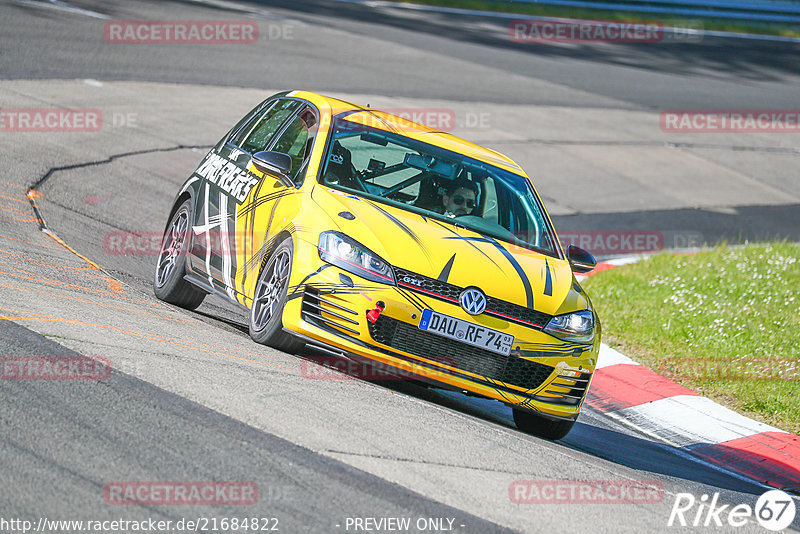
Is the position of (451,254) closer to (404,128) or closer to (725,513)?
(404,128)

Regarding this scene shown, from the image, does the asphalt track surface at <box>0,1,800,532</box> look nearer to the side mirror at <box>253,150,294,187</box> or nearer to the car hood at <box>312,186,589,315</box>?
the car hood at <box>312,186,589,315</box>

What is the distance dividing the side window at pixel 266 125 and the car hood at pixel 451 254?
121 centimetres

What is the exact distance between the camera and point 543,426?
671 centimetres

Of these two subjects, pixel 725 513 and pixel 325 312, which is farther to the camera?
pixel 325 312

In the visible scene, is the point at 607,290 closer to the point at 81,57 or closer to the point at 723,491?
the point at 723,491

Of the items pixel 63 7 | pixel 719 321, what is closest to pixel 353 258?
pixel 719 321

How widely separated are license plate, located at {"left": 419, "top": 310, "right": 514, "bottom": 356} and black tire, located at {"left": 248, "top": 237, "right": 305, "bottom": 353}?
2.51 feet

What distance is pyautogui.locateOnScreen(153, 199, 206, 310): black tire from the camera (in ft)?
25.5

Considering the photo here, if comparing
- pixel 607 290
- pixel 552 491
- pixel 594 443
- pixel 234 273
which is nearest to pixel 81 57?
pixel 607 290

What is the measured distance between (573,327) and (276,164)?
6.93 ft

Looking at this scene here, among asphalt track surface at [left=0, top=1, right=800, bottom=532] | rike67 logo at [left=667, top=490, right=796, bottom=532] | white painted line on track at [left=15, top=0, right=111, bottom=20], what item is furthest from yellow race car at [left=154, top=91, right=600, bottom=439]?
white painted line on track at [left=15, top=0, right=111, bottom=20]

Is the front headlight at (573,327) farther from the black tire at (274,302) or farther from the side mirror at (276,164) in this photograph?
the side mirror at (276,164)

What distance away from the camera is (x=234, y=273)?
23.0ft

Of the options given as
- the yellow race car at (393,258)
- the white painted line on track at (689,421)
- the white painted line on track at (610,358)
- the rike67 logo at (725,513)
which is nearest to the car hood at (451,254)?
the yellow race car at (393,258)
